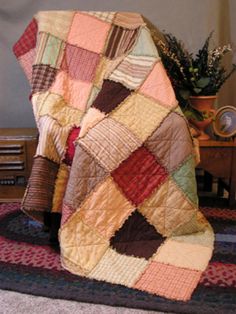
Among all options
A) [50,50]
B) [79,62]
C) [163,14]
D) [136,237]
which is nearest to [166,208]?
[136,237]

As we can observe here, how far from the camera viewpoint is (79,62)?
1.79 metres

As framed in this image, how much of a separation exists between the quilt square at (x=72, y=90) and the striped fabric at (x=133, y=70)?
147mm

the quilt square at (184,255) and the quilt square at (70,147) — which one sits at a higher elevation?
the quilt square at (70,147)

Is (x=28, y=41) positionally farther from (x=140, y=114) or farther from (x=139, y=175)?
(x=139, y=175)

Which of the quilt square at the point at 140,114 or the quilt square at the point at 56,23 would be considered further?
the quilt square at the point at 56,23

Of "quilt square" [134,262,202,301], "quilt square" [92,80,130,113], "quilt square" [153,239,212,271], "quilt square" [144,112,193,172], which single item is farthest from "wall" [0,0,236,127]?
"quilt square" [134,262,202,301]

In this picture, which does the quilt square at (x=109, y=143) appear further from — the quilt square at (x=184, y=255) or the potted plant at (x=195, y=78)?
the potted plant at (x=195, y=78)

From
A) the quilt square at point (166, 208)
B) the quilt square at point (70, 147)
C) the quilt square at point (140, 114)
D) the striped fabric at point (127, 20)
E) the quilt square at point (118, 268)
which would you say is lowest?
the quilt square at point (118, 268)

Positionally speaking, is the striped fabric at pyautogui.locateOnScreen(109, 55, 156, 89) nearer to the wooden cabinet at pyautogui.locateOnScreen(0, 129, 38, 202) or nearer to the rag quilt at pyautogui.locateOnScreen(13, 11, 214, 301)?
the rag quilt at pyautogui.locateOnScreen(13, 11, 214, 301)

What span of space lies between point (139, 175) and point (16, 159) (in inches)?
29.8

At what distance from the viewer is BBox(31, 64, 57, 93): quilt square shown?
176cm

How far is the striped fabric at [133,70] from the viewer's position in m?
1.65

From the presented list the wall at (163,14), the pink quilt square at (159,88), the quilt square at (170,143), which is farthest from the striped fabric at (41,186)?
the wall at (163,14)

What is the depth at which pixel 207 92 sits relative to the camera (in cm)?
191
